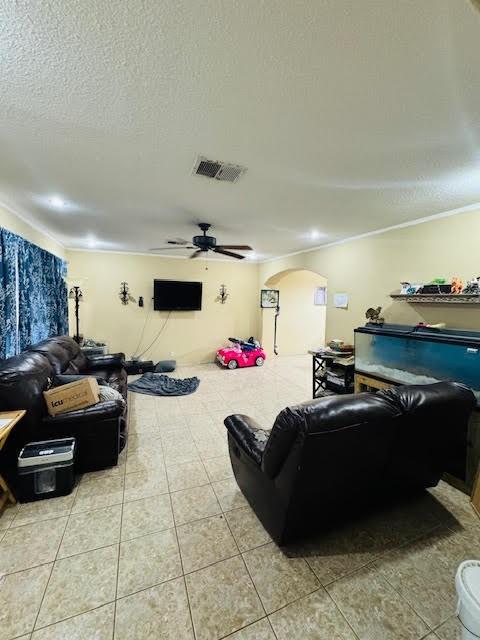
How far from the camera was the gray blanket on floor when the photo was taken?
14.2 feet

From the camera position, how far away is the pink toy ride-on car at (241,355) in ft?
19.4

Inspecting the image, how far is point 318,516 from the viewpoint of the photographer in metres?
1.56

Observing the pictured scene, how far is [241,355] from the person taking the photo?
5.99 m

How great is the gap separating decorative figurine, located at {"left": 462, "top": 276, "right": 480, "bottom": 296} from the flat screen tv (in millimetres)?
4848

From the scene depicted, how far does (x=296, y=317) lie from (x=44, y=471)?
20.5ft

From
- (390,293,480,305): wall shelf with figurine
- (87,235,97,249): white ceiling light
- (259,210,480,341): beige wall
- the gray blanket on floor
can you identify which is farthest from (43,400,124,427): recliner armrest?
(259,210,480,341): beige wall

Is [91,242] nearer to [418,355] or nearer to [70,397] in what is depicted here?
[70,397]

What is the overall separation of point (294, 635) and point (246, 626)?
0.23 meters

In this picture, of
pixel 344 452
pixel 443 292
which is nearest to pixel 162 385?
pixel 344 452

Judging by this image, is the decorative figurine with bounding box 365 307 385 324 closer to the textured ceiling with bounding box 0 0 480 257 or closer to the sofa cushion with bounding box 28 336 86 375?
the textured ceiling with bounding box 0 0 480 257

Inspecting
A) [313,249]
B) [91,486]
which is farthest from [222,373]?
[91,486]

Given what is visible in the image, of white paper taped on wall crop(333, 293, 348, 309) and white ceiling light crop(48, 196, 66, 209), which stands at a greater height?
white ceiling light crop(48, 196, 66, 209)

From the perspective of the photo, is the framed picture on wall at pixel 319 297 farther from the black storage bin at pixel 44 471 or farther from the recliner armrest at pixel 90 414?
the black storage bin at pixel 44 471

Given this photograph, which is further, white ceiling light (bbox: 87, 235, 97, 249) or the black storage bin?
white ceiling light (bbox: 87, 235, 97, 249)
